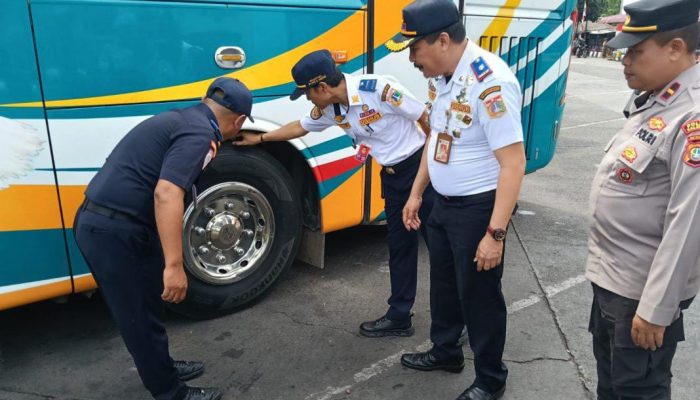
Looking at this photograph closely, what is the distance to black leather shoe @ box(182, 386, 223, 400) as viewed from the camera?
8.77 feet

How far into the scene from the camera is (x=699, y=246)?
5.37 ft

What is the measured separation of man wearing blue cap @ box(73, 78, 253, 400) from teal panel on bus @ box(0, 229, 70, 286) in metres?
0.57

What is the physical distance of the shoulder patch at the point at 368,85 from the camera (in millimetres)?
2934

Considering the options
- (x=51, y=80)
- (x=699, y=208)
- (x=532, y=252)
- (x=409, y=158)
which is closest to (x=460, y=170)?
(x=409, y=158)

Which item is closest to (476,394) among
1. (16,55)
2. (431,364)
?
(431,364)

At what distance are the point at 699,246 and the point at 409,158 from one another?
1.61 meters

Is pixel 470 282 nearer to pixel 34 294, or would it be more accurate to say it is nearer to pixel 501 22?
pixel 34 294

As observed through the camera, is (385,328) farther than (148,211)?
Yes

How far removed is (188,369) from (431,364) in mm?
1250

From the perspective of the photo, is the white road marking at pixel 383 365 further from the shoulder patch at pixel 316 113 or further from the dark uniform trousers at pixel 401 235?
the shoulder patch at pixel 316 113

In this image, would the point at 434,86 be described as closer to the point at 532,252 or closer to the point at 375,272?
the point at 375,272

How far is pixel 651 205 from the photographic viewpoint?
175cm

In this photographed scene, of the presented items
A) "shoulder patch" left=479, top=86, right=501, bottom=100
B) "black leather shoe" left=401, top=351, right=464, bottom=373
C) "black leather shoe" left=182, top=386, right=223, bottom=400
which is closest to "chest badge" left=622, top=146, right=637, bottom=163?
"shoulder patch" left=479, top=86, right=501, bottom=100

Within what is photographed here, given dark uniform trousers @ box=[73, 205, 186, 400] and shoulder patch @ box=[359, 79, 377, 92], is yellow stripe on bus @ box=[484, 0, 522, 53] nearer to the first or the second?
shoulder patch @ box=[359, 79, 377, 92]
